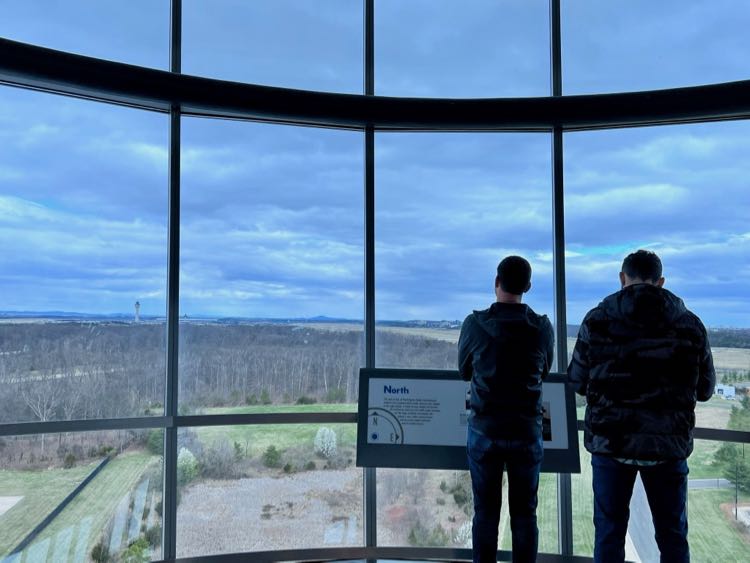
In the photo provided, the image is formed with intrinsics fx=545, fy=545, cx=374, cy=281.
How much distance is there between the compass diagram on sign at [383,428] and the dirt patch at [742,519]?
70.3 inches

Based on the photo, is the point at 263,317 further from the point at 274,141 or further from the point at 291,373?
the point at 274,141

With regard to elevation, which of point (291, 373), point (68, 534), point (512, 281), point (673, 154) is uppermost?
point (673, 154)

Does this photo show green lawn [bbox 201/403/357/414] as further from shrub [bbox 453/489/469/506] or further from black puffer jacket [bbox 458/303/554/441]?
black puffer jacket [bbox 458/303/554/441]

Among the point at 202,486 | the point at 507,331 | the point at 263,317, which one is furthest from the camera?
the point at 263,317

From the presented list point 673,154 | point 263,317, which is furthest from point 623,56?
point 263,317

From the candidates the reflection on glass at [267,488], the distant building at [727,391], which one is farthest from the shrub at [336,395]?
the distant building at [727,391]

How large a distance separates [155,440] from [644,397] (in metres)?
2.42

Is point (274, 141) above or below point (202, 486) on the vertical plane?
above

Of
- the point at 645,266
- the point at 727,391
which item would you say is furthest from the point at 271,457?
the point at 727,391

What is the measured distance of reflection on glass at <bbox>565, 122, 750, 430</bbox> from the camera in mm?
3010

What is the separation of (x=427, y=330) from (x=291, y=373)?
0.85 meters

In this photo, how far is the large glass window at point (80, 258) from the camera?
110 inches

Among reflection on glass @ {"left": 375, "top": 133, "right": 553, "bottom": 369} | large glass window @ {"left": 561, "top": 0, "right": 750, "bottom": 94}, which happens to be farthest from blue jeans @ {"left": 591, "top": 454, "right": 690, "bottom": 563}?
large glass window @ {"left": 561, "top": 0, "right": 750, "bottom": 94}

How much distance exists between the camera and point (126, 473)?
2.91 metres
